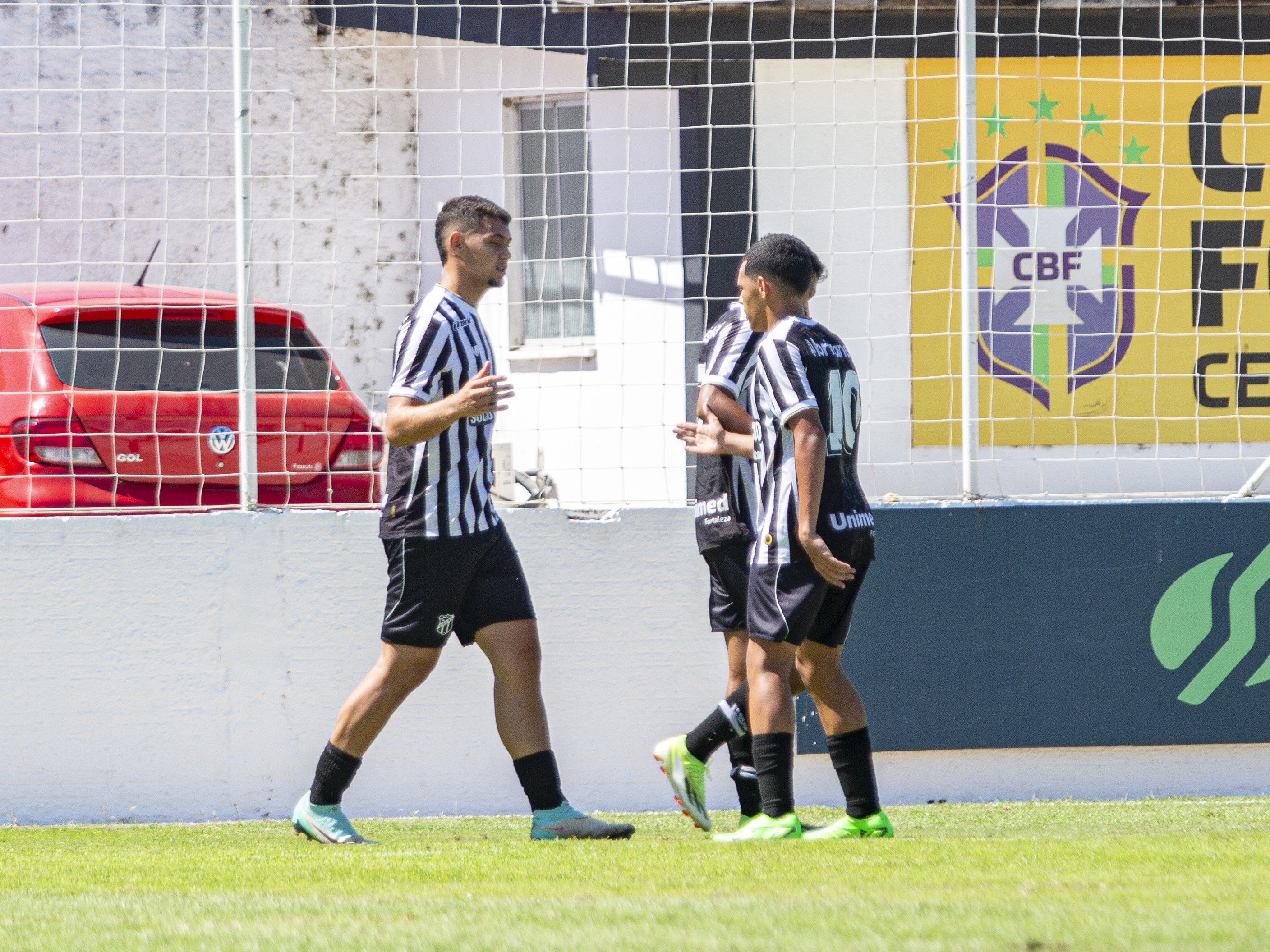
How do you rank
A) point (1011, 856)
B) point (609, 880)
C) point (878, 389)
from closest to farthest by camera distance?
point (609, 880) → point (1011, 856) → point (878, 389)

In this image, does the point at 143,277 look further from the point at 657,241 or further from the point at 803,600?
the point at 803,600

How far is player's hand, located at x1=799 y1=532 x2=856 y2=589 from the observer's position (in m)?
4.41

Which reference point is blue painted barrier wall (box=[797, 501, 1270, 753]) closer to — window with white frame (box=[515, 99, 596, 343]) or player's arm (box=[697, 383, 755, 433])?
player's arm (box=[697, 383, 755, 433])

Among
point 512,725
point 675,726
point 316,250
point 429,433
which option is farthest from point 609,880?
point 316,250

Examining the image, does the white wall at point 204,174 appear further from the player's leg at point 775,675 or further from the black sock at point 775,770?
the black sock at point 775,770

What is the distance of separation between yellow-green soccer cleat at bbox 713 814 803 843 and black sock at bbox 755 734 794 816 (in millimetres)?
20

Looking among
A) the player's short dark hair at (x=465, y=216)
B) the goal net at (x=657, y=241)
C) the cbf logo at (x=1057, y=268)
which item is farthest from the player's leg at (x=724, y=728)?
the cbf logo at (x=1057, y=268)

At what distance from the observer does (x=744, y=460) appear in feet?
16.7

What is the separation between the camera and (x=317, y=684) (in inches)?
235

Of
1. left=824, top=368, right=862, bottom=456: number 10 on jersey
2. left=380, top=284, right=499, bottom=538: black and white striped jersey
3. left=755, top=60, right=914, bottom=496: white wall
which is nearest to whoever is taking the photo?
left=824, top=368, right=862, bottom=456: number 10 on jersey

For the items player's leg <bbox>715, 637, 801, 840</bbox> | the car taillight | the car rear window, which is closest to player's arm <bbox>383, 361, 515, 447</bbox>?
player's leg <bbox>715, 637, 801, 840</bbox>

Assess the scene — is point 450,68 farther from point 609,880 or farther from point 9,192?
point 609,880

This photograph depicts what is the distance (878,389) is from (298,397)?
268 cm

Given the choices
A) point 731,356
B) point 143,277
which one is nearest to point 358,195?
point 143,277
